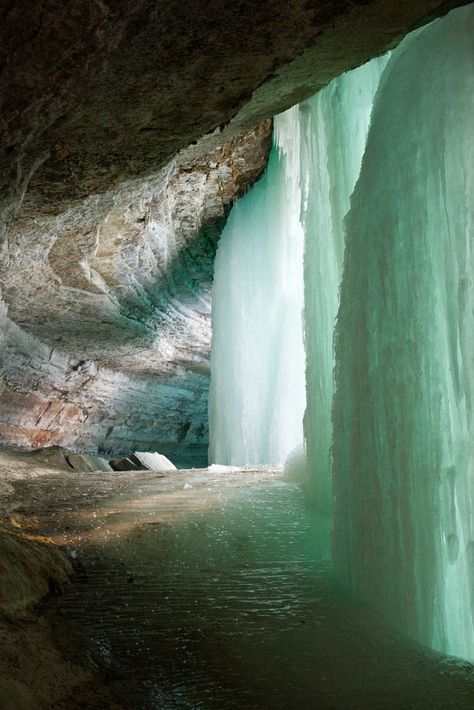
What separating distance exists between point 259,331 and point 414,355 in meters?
5.92

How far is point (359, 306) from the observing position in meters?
2.97

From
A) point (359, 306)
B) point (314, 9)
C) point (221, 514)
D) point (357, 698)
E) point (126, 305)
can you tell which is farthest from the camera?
point (126, 305)

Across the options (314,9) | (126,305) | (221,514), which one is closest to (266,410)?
(126,305)

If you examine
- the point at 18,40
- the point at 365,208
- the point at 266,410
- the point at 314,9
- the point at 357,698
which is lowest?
the point at 357,698

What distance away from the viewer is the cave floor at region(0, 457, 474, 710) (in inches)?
69.6

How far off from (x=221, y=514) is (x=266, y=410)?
163 inches

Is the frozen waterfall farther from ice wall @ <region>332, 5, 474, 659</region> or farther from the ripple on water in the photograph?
the ripple on water

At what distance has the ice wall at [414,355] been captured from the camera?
2.30 metres

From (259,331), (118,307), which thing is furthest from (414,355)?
(118,307)

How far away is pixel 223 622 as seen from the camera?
2.28 metres

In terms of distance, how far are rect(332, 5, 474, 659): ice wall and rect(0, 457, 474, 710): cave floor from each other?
229 mm

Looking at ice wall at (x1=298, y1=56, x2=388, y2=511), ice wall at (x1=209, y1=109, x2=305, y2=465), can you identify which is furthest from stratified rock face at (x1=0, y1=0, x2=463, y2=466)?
ice wall at (x1=298, y1=56, x2=388, y2=511)

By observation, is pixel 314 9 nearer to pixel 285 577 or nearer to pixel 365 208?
pixel 365 208

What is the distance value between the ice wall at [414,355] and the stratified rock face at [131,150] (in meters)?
0.61
